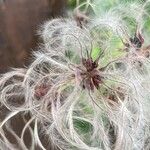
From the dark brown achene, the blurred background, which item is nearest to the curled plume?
the dark brown achene

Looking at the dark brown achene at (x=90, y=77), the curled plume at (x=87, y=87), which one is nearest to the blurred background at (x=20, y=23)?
the curled plume at (x=87, y=87)

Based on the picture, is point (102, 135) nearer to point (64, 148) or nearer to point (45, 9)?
point (64, 148)

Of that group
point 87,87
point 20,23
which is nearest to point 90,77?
point 87,87

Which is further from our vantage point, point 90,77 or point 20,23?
point 20,23

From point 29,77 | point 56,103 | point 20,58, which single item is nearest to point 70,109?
point 56,103

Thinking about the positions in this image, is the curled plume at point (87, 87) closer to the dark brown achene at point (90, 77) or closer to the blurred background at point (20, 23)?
the dark brown achene at point (90, 77)

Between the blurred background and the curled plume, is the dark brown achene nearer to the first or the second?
the curled plume

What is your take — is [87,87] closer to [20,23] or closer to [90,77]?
[90,77]
